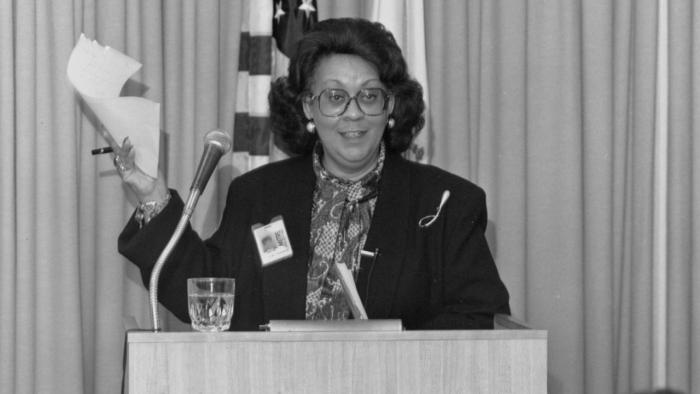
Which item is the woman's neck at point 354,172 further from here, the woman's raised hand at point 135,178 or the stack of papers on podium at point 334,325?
the stack of papers on podium at point 334,325

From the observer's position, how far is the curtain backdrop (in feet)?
12.1

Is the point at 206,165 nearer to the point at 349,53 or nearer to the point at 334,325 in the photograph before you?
the point at 334,325

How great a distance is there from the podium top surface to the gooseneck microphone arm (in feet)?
1.09

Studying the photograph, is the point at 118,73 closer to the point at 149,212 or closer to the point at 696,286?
the point at 149,212

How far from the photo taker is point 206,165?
100 inches

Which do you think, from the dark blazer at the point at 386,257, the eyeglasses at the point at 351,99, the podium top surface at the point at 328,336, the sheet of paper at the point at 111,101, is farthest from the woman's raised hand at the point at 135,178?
the podium top surface at the point at 328,336

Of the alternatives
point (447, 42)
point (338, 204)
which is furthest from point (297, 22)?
point (338, 204)

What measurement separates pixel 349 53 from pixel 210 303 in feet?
3.82

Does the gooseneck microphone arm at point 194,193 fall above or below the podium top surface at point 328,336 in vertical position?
above

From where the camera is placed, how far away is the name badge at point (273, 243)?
9.97 ft

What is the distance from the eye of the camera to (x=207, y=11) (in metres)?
3.92

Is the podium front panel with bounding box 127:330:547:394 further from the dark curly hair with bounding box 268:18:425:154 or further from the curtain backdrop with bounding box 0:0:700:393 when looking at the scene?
the curtain backdrop with bounding box 0:0:700:393

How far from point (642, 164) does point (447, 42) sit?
882 mm

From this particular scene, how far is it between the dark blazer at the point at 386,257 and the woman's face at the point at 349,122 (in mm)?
93
